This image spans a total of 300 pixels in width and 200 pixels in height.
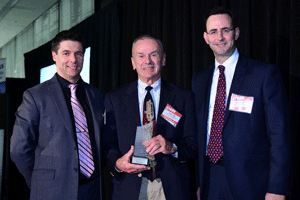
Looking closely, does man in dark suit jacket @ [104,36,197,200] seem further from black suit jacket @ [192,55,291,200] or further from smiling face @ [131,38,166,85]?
black suit jacket @ [192,55,291,200]

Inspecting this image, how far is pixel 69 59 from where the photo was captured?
2.05 metres

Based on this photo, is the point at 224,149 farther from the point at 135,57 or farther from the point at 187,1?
the point at 187,1

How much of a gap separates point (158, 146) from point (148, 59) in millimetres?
610

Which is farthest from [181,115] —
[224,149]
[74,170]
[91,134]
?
[74,170]

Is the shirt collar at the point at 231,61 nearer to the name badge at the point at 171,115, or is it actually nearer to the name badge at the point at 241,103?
the name badge at the point at 241,103

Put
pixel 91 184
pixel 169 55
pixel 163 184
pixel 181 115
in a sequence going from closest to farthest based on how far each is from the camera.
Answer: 1. pixel 163 184
2. pixel 181 115
3. pixel 91 184
4. pixel 169 55

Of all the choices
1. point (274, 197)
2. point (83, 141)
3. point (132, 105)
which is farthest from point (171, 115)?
point (274, 197)

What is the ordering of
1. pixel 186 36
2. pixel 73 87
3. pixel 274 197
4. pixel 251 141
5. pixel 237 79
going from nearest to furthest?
pixel 274 197
pixel 251 141
pixel 237 79
pixel 73 87
pixel 186 36

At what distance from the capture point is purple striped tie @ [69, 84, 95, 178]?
190cm

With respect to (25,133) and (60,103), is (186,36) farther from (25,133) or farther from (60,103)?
(25,133)

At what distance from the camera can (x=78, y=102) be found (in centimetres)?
201

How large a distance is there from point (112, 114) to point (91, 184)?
1.70ft

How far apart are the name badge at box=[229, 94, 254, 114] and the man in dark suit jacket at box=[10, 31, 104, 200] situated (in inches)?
36.9

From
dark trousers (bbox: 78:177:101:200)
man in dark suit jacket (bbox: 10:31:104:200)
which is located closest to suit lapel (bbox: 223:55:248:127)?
man in dark suit jacket (bbox: 10:31:104:200)
